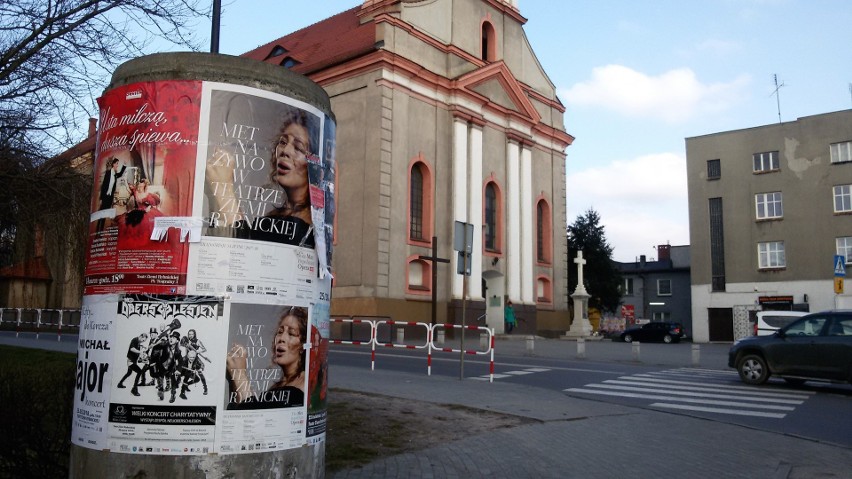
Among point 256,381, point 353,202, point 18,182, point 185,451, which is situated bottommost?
point 185,451

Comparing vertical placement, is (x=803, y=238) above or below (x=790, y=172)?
below

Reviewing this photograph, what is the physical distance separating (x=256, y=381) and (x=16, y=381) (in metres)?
3.37

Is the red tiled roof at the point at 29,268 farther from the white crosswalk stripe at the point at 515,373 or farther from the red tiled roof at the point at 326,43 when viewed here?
the red tiled roof at the point at 326,43

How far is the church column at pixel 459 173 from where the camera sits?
35.6m

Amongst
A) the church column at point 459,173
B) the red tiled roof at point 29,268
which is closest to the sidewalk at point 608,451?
the red tiled roof at point 29,268

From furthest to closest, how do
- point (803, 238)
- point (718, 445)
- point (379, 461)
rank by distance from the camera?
point (803, 238)
point (718, 445)
point (379, 461)

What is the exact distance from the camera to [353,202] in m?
32.8

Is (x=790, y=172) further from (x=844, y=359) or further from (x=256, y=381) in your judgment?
(x=256, y=381)

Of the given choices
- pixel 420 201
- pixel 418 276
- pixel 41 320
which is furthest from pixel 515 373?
pixel 41 320

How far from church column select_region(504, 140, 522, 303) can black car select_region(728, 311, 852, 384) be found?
22313 mm

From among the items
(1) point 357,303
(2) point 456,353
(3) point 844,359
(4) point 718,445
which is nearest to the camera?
(4) point 718,445

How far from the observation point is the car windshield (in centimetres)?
1529

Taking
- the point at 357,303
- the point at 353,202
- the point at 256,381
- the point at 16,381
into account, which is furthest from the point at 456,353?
the point at 256,381

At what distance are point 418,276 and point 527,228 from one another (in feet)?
28.8
